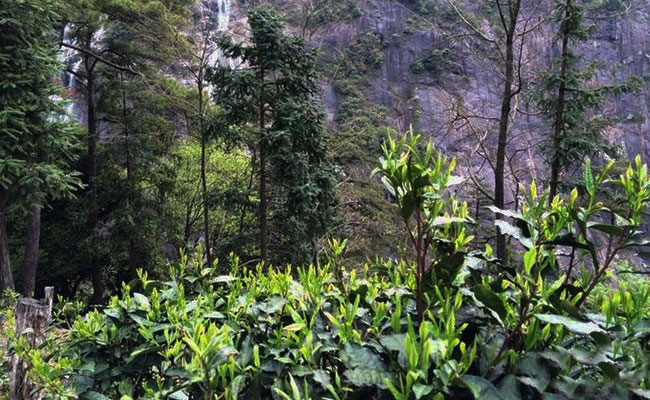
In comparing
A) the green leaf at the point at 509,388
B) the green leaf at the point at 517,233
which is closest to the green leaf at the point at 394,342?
the green leaf at the point at 509,388

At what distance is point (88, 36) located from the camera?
472 inches

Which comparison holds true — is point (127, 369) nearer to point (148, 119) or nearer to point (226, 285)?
point (226, 285)

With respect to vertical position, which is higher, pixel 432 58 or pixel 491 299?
pixel 432 58

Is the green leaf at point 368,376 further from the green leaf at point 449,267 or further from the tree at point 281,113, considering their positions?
the tree at point 281,113

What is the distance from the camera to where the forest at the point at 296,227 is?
1.09m

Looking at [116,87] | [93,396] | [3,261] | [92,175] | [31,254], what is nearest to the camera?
[93,396]

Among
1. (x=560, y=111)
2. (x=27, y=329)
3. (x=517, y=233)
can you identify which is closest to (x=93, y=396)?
(x=27, y=329)

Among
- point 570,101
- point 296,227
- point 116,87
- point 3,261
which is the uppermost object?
point 116,87

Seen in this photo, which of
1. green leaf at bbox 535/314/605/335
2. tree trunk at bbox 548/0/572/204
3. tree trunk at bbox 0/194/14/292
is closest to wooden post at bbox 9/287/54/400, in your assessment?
green leaf at bbox 535/314/605/335

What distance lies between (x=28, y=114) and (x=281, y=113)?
4865mm

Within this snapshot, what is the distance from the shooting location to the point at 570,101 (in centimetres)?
800

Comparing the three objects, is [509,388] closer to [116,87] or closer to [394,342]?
[394,342]

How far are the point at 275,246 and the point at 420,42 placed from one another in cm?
3081

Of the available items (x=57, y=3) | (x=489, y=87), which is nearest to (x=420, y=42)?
(x=489, y=87)
